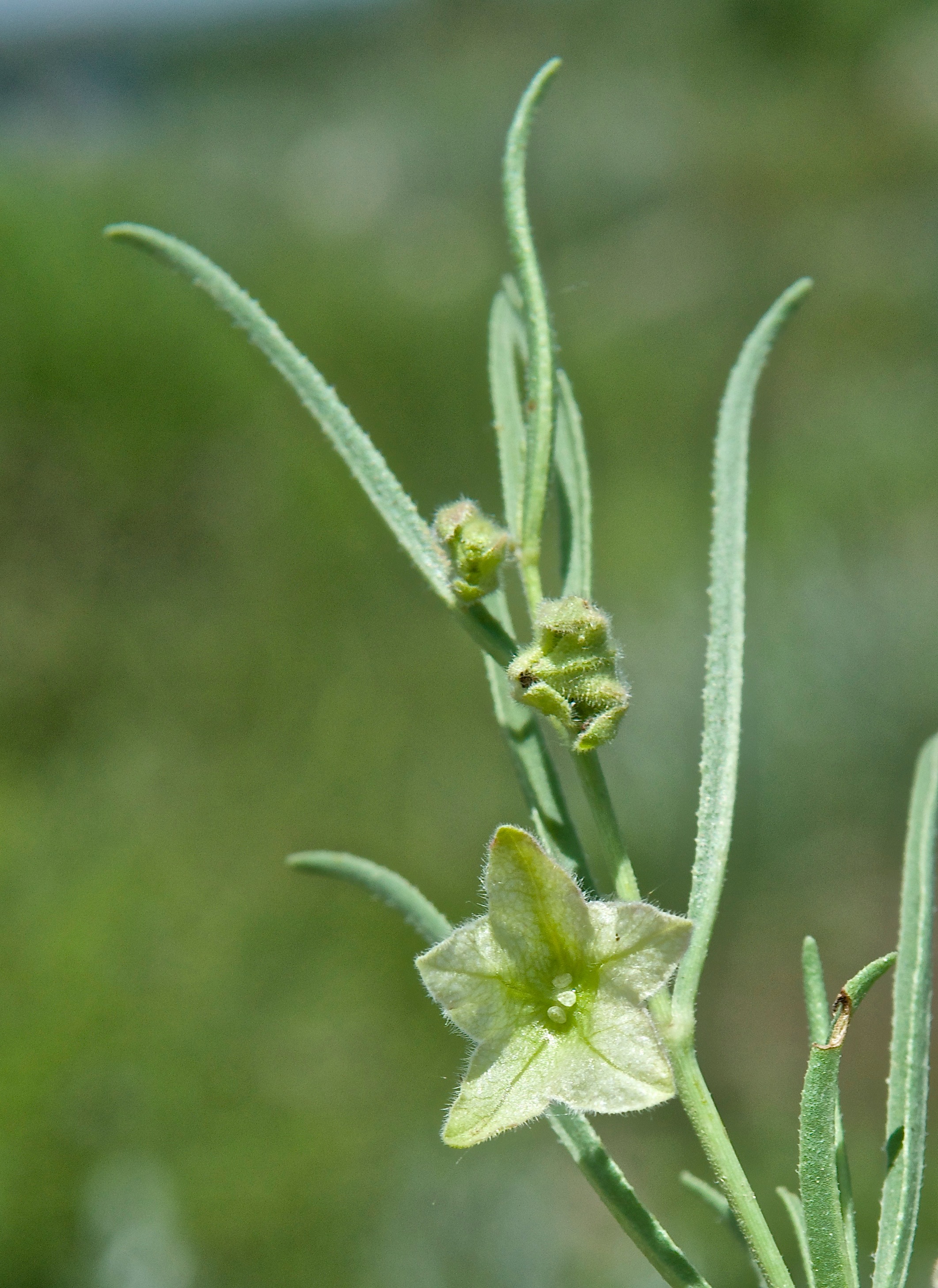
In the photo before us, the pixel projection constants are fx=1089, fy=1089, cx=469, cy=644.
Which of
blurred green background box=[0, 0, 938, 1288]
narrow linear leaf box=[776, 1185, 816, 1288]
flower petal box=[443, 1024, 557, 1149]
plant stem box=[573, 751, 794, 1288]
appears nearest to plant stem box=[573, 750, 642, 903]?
plant stem box=[573, 751, 794, 1288]

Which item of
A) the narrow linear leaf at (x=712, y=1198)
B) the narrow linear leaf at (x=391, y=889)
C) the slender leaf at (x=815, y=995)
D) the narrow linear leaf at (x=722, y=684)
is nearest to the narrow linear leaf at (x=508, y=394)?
the narrow linear leaf at (x=722, y=684)

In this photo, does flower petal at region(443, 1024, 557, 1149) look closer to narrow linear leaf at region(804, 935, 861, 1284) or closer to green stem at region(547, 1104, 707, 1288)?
green stem at region(547, 1104, 707, 1288)

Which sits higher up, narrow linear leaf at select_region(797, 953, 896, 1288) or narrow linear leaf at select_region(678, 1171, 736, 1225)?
narrow linear leaf at select_region(797, 953, 896, 1288)

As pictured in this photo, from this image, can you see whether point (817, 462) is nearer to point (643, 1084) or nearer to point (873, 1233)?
point (873, 1233)

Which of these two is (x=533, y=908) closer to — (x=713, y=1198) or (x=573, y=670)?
(x=573, y=670)

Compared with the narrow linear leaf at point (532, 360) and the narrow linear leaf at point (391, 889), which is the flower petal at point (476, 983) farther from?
the narrow linear leaf at point (532, 360)

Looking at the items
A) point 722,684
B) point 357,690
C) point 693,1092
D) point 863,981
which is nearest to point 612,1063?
point 693,1092
